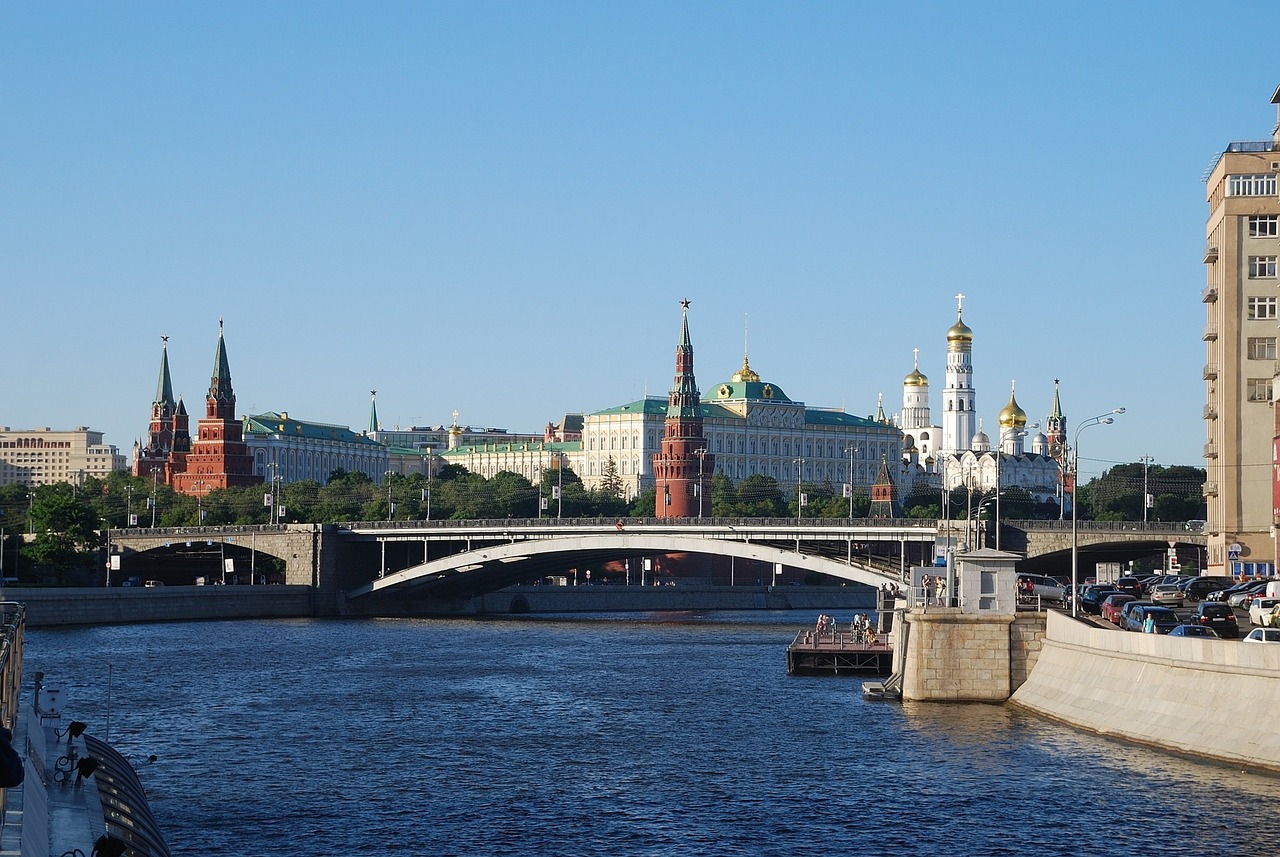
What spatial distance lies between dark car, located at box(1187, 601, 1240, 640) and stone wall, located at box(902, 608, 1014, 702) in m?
5.25

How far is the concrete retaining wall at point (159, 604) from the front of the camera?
9488 cm

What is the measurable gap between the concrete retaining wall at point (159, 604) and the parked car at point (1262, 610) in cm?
5700

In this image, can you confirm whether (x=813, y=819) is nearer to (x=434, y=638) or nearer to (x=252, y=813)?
(x=252, y=813)

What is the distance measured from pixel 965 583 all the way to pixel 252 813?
2236cm

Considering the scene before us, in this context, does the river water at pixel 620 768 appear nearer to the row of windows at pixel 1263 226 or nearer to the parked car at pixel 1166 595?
the parked car at pixel 1166 595

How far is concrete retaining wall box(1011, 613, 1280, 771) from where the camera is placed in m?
35.6

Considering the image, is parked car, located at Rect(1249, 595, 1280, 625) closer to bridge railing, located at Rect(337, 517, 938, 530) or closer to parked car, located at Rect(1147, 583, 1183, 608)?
parked car, located at Rect(1147, 583, 1183, 608)

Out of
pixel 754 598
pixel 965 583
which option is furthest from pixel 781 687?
pixel 754 598

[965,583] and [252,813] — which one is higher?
[965,583]

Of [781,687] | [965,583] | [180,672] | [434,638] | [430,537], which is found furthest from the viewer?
[430,537]

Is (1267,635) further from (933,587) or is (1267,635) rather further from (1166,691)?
(933,587)

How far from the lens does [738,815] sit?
35.9 metres

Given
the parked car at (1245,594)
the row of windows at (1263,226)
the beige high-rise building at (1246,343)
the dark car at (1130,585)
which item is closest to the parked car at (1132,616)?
the parked car at (1245,594)

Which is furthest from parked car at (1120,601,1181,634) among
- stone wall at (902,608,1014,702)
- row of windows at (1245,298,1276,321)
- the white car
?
row of windows at (1245,298,1276,321)
